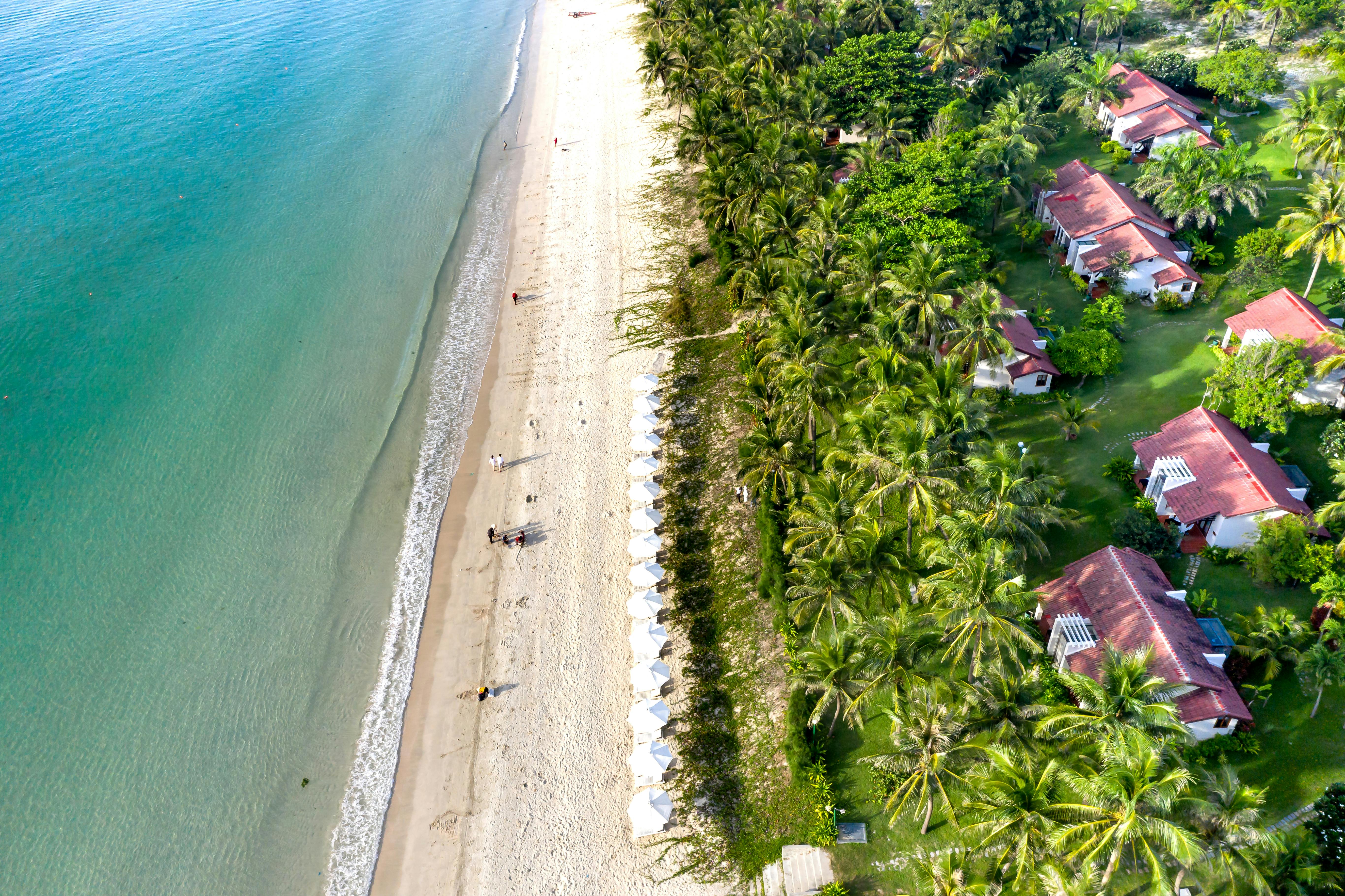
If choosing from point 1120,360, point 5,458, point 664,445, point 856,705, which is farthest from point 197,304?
point 1120,360

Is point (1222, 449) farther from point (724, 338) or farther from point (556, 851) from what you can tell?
point (556, 851)

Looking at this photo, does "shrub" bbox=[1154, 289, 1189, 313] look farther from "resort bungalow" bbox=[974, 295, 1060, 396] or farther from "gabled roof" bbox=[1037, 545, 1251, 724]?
"gabled roof" bbox=[1037, 545, 1251, 724]

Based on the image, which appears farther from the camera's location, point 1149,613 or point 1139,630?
point 1149,613

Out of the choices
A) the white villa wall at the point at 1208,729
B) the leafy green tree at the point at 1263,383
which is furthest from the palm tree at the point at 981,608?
the leafy green tree at the point at 1263,383

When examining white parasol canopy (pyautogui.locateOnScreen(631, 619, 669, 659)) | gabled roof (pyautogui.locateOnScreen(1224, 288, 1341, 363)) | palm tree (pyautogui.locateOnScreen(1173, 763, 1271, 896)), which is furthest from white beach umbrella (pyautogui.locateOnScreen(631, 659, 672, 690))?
gabled roof (pyautogui.locateOnScreen(1224, 288, 1341, 363))

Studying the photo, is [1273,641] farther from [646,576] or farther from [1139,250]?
[1139,250]

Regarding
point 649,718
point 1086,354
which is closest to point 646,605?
point 649,718

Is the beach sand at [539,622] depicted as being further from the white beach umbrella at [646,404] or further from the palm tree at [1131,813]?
the palm tree at [1131,813]
